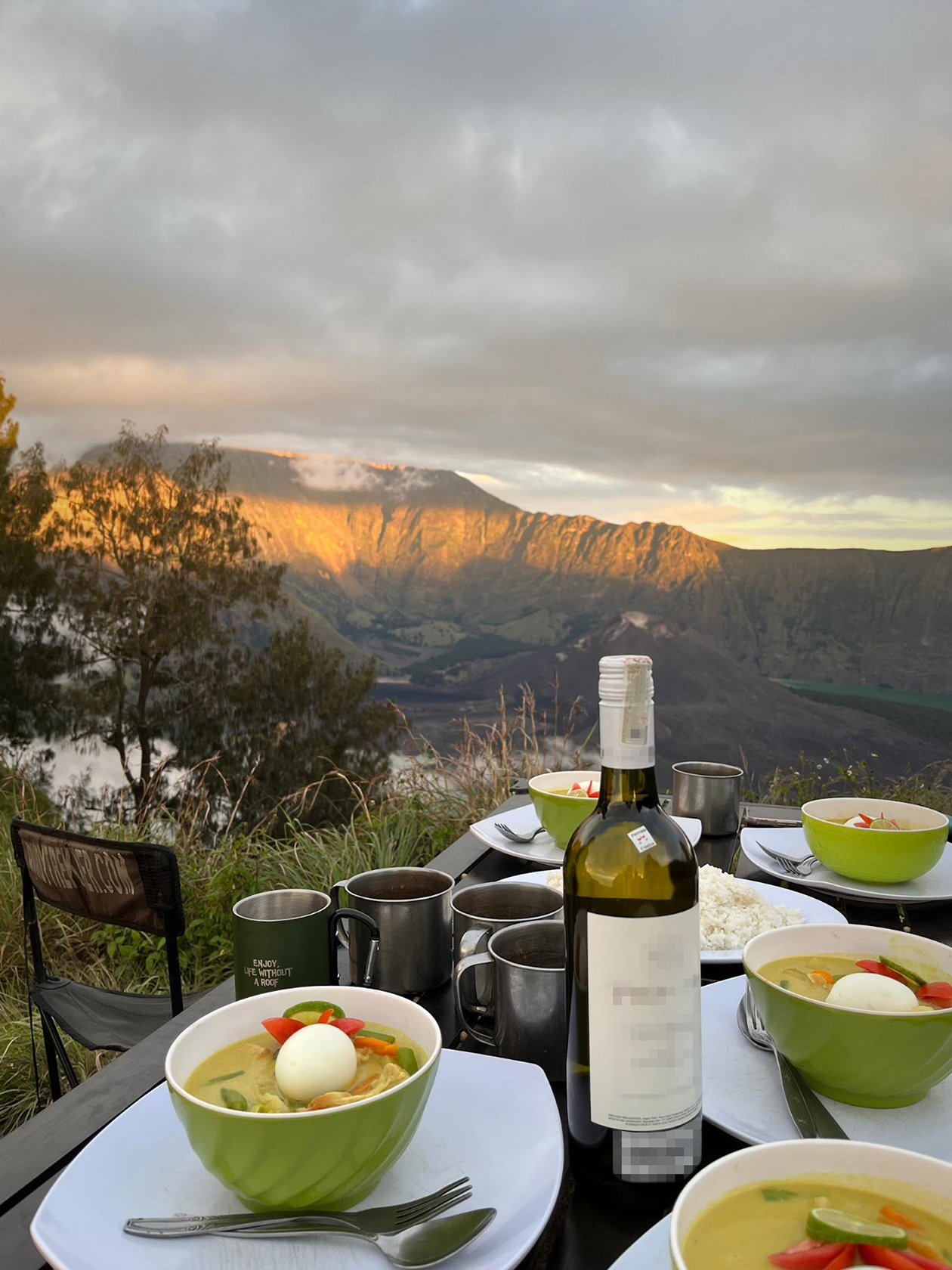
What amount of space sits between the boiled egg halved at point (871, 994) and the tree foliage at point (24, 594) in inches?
595

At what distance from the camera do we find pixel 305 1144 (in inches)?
20.4

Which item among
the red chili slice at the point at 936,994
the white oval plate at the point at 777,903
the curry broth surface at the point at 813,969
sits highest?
the red chili slice at the point at 936,994

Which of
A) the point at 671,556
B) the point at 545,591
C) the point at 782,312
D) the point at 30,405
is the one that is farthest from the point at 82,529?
the point at 782,312

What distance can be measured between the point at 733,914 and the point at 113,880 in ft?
4.27

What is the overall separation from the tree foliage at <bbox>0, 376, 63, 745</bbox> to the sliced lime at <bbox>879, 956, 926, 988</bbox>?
49.5ft

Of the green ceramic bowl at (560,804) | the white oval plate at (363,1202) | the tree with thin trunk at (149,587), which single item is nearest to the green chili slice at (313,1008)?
the white oval plate at (363,1202)

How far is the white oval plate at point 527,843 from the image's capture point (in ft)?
4.82

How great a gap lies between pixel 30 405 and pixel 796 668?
14139mm

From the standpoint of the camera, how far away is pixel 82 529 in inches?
586

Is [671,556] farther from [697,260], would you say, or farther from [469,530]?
→ [697,260]

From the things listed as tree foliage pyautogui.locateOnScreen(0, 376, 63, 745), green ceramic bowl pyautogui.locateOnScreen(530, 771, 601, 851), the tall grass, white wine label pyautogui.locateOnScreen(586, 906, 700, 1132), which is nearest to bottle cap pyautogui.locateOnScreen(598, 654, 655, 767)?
white wine label pyautogui.locateOnScreen(586, 906, 700, 1132)

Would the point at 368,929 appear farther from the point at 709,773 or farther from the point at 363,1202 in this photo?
the point at 709,773

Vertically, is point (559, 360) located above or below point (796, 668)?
above

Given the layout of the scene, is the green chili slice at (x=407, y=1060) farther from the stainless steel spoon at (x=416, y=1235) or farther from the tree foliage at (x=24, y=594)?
the tree foliage at (x=24, y=594)
